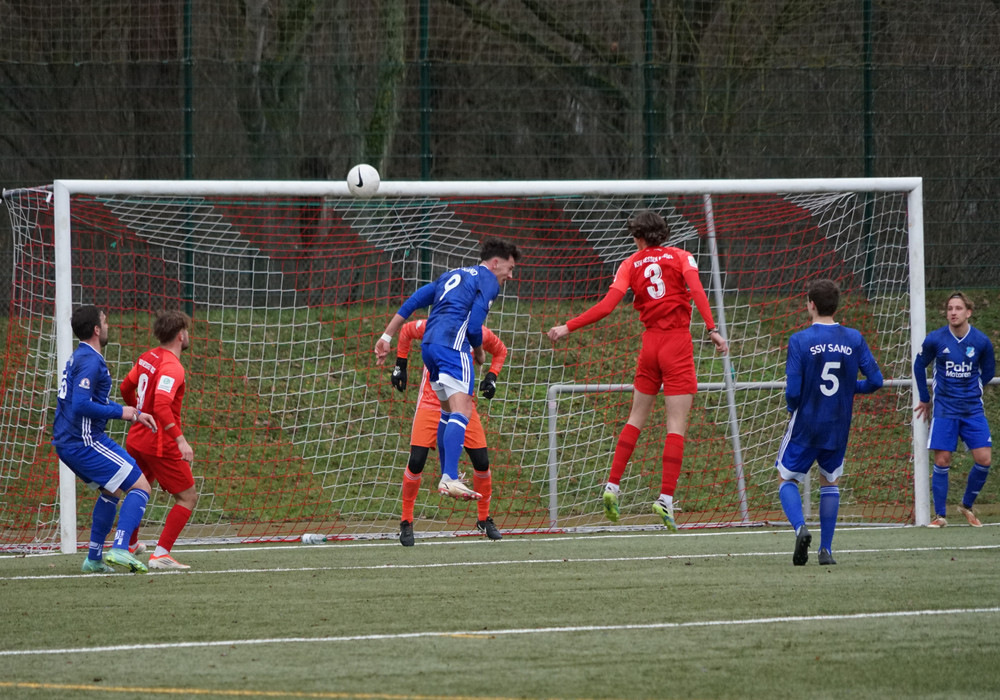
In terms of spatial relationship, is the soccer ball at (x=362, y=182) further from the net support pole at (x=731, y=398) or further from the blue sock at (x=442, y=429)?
the net support pole at (x=731, y=398)

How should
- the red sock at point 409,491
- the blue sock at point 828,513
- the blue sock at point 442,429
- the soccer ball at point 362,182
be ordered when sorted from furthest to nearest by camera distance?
the soccer ball at point 362,182 < the red sock at point 409,491 < the blue sock at point 442,429 < the blue sock at point 828,513

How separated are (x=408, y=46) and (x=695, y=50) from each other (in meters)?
3.70

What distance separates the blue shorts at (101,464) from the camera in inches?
303

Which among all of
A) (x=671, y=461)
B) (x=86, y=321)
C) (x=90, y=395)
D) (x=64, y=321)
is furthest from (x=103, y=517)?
(x=671, y=461)

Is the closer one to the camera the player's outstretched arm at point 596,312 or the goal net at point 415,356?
the player's outstretched arm at point 596,312

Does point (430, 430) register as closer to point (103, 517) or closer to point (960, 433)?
point (103, 517)

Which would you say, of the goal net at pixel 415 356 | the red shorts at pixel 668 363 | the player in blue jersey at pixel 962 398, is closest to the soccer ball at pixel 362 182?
the goal net at pixel 415 356

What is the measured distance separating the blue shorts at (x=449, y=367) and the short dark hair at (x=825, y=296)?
2.50 m

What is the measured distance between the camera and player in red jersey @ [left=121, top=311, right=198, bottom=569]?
24.8 feet

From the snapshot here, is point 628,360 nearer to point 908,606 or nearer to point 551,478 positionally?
point 551,478

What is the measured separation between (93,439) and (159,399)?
0.58 meters

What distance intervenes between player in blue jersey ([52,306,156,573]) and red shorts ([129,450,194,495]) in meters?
0.08

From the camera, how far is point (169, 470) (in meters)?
7.77

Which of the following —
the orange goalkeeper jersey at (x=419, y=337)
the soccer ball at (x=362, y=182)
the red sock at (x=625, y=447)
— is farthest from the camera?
the orange goalkeeper jersey at (x=419, y=337)
